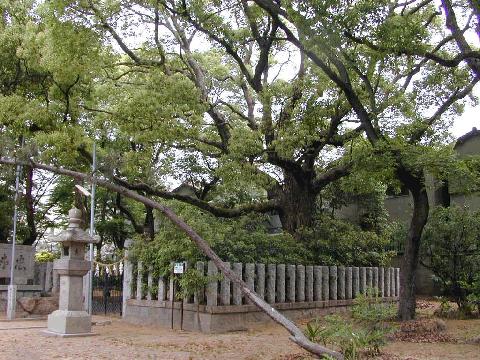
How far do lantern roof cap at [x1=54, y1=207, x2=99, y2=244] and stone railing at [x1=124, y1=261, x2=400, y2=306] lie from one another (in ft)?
7.57

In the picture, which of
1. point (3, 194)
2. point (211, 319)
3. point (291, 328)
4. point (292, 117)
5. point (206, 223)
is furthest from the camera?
point (3, 194)

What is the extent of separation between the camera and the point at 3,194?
72.9 ft

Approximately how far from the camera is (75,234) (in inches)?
482

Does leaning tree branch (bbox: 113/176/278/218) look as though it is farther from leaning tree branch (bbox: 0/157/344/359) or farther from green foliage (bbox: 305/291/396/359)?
green foliage (bbox: 305/291/396/359)

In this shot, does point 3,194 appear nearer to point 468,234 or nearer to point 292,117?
point 292,117

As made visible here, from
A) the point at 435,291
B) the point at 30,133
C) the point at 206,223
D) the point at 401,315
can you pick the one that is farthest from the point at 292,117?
the point at 435,291

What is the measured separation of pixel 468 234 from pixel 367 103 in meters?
4.72

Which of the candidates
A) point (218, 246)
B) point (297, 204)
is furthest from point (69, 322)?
point (297, 204)

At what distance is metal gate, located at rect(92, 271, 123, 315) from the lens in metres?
17.5

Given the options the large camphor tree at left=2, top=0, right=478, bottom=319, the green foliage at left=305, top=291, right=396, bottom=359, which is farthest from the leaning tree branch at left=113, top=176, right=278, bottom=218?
the green foliage at left=305, top=291, right=396, bottom=359

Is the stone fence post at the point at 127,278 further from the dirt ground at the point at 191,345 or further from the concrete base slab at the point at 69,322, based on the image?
the concrete base slab at the point at 69,322

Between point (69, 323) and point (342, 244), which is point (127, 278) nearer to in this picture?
point (69, 323)

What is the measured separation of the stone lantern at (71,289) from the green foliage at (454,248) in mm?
9832

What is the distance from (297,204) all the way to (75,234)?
7165 mm
